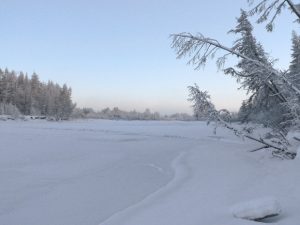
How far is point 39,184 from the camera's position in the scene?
38.9 ft

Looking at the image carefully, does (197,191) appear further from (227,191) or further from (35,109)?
(35,109)

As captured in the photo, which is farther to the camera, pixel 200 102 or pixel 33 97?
pixel 33 97

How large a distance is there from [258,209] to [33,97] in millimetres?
92801

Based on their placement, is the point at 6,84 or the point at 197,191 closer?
the point at 197,191

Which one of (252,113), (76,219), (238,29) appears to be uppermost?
(238,29)

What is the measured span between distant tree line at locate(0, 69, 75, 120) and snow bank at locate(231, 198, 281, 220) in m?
84.1

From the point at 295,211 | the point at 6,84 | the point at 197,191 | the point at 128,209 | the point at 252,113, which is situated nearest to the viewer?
the point at 295,211

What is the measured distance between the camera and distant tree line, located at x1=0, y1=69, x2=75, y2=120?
301 ft

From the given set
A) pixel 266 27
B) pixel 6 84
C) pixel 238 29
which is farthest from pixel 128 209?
pixel 6 84

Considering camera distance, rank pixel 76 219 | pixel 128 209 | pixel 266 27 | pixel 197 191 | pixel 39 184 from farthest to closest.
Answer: pixel 39 184 → pixel 197 191 → pixel 266 27 → pixel 128 209 → pixel 76 219

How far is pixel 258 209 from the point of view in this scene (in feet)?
23.0

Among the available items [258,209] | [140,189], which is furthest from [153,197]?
[258,209]

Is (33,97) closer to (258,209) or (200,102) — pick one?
(200,102)

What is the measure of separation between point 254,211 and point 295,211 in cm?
96
